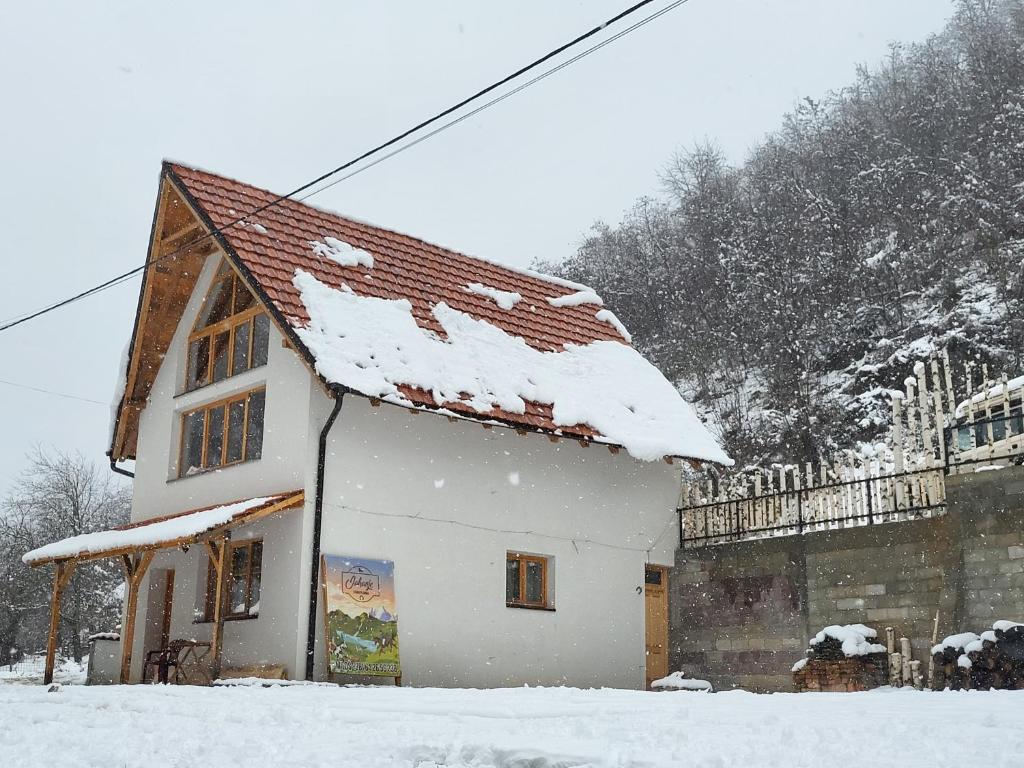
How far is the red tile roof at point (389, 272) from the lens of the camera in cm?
1529

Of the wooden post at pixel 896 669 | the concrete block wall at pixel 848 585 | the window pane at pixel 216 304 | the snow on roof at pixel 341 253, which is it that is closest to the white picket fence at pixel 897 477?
the concrete block wall at pixel 848 585

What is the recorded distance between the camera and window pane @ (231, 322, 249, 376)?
54.2 feet

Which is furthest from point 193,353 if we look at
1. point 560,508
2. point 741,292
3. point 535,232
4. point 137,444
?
point 535,232

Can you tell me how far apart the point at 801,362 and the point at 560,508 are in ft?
56.4

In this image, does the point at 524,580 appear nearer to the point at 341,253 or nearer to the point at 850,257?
the point at 341,253

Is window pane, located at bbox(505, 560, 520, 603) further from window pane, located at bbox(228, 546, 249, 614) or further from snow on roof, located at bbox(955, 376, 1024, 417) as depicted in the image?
snow on roof, located at bbox(955, 376, 1024, 417)

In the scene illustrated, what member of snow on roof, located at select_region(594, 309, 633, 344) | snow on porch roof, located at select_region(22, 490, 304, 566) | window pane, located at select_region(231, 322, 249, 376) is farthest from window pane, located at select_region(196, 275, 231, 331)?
snow on roof, located at select_region(594, 309, 633, 344)

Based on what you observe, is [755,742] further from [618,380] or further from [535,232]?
[535,232]

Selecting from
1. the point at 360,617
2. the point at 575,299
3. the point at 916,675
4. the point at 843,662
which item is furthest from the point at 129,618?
the point at 916,675

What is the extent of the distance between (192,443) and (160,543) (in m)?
3.54

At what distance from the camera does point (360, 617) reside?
13953 mm

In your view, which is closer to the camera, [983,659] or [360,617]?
[983,659]

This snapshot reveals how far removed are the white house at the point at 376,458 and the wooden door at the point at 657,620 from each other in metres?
0.05

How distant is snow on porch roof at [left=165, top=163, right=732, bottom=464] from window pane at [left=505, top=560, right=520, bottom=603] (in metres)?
2.14
